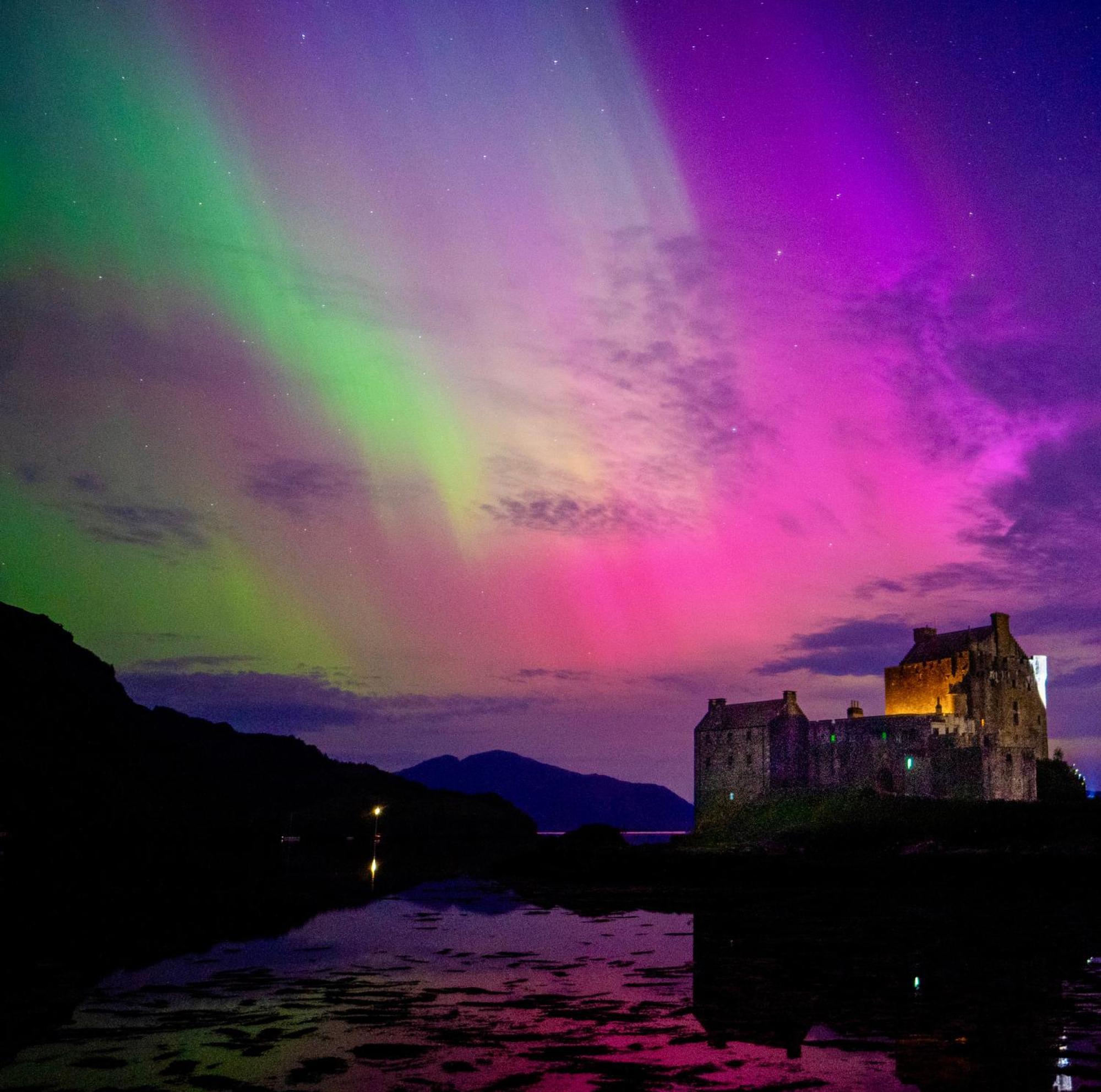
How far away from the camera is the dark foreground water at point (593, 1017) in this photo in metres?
13.5

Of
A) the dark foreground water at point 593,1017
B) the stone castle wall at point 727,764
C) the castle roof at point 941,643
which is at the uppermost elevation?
the castle roof at point 941,643

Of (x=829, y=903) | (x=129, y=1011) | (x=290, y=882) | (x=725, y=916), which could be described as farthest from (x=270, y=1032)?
(x=290, y=882)

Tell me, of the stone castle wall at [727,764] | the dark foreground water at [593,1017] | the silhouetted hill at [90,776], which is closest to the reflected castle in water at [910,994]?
the dark foreground water at [593,1017]

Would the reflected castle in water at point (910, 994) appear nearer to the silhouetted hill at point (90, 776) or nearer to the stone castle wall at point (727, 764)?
the silhouetted hill at point (90, 776)

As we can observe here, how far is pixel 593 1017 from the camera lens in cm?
1750

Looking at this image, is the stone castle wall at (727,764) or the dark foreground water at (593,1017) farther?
the stone castle wall at (727,764)

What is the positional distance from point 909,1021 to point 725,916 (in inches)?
809

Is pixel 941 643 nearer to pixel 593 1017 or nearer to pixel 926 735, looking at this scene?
pixel 926 735

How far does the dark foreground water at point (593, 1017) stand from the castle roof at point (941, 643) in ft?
174

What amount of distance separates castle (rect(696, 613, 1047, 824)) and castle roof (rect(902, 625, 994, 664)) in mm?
78

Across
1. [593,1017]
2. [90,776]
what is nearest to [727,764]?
[90,776]

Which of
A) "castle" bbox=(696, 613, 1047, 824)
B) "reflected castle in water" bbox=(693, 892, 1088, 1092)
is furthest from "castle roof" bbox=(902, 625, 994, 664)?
"reflected castle in water" bbox=(693, 892, 1088, 1092)

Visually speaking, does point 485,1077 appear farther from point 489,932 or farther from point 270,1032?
point 489,932

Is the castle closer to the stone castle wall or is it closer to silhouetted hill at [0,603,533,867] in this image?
the stone castle wall
